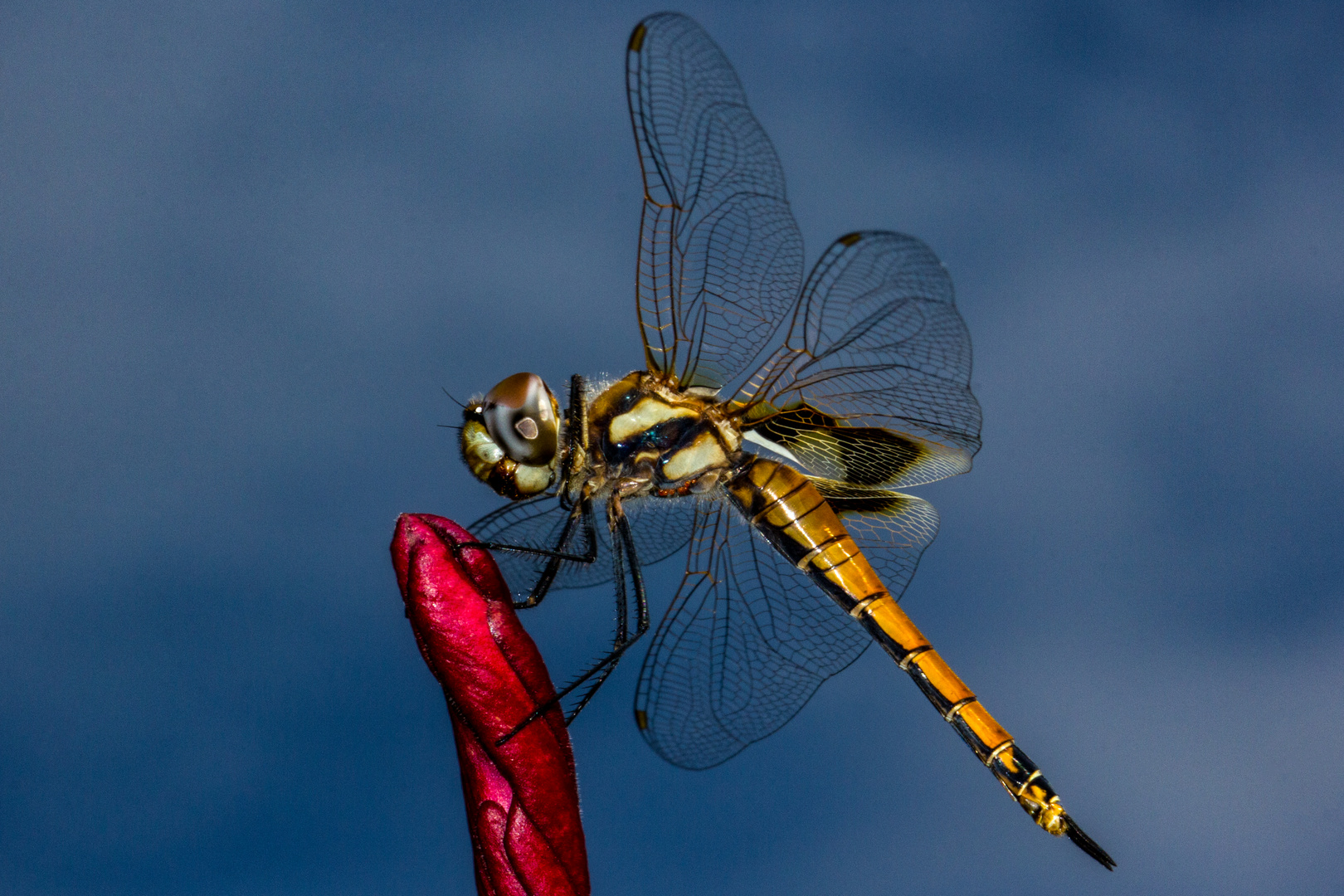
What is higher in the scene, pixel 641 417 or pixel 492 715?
pixel 641 417

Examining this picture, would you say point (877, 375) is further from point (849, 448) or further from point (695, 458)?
point (695, 458)

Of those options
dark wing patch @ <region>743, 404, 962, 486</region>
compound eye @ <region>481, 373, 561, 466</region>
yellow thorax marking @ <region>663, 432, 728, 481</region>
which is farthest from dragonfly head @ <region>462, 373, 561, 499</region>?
dark wing patch @ <region>743, 404, 962, 486</region>

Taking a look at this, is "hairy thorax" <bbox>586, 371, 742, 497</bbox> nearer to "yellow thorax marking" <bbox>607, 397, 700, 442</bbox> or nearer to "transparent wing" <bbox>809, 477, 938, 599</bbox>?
"yellow thorax marking" <bbox>607, 397, 700, 442</bbox>

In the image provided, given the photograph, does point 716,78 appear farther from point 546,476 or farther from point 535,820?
point 535,820

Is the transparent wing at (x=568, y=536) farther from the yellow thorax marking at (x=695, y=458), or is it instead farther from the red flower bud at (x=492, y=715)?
the red flower bud at (x=492, y=715)

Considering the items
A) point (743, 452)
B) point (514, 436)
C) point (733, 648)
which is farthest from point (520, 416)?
point (733, 648)

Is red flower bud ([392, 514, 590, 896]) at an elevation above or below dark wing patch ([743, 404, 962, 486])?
below

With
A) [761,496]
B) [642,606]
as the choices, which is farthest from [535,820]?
[761,496]
